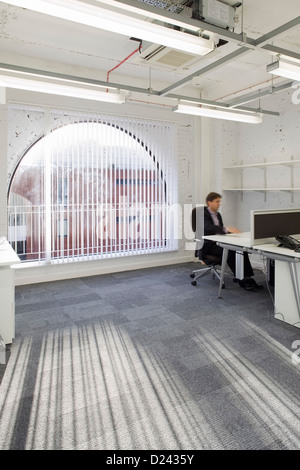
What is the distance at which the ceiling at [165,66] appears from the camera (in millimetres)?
2824

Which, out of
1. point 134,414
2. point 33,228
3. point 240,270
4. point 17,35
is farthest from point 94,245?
point 134,414

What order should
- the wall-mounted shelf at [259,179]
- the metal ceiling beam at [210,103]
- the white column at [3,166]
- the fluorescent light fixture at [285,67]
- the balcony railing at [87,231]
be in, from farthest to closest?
the wall-mounted shelf at [259,179] < the balcony railing at [87,231] < the white column at [3,166] < the metal ceiling beam at [210,103] < the fluorescent light fixture at [285,67]

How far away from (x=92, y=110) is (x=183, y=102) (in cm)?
163

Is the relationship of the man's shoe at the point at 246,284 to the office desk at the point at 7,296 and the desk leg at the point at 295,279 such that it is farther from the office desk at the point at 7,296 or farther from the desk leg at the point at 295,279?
the office desk at the point at 7,296

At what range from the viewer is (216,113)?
14.3 ft

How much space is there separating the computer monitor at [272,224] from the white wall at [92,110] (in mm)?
2381

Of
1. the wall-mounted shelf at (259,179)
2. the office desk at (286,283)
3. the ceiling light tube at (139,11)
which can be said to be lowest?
the office desk at (286,283)

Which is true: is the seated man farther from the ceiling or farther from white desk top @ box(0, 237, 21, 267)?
white desk top @ box(0, 237, 21, 267)

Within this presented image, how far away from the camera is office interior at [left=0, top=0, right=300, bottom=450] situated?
2.98m

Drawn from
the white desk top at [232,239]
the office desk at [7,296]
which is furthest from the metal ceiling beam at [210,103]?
the office desk at [7,296]

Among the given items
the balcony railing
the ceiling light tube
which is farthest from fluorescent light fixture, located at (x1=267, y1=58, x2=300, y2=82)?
the balcony railing

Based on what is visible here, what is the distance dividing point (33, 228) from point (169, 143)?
2.74 metres

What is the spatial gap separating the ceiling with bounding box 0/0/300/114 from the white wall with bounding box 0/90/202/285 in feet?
1.22
